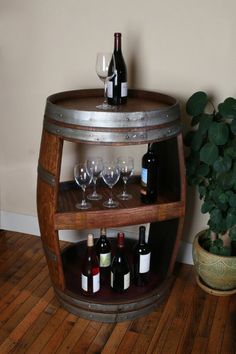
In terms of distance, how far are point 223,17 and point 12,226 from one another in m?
1.75

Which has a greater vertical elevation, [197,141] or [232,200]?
[197,141]

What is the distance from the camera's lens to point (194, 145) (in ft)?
6.12

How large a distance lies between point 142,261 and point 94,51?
3.56 feet

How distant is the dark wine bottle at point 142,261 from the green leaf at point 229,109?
2.04 ft

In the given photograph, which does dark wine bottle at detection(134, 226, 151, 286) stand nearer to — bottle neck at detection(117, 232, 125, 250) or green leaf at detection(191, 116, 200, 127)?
bottle neck at detection(117, 232, 125, 250)

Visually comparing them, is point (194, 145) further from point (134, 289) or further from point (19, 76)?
point (19, 76)

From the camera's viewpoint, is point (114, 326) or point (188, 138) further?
point (188, 138)

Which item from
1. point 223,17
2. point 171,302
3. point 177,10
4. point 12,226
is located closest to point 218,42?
point 223,17

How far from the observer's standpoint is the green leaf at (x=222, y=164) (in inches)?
69.2

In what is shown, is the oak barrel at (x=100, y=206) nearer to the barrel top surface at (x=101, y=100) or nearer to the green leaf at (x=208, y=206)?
the barrel top surface at (x=101, y=100)

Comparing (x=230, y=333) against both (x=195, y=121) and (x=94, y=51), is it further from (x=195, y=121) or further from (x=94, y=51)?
(x=94, y=51)

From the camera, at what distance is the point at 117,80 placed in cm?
179

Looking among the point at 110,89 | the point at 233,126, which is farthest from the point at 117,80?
the point at 233,126

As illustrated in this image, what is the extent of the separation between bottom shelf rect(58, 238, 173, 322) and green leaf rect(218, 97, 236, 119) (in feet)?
2.76
